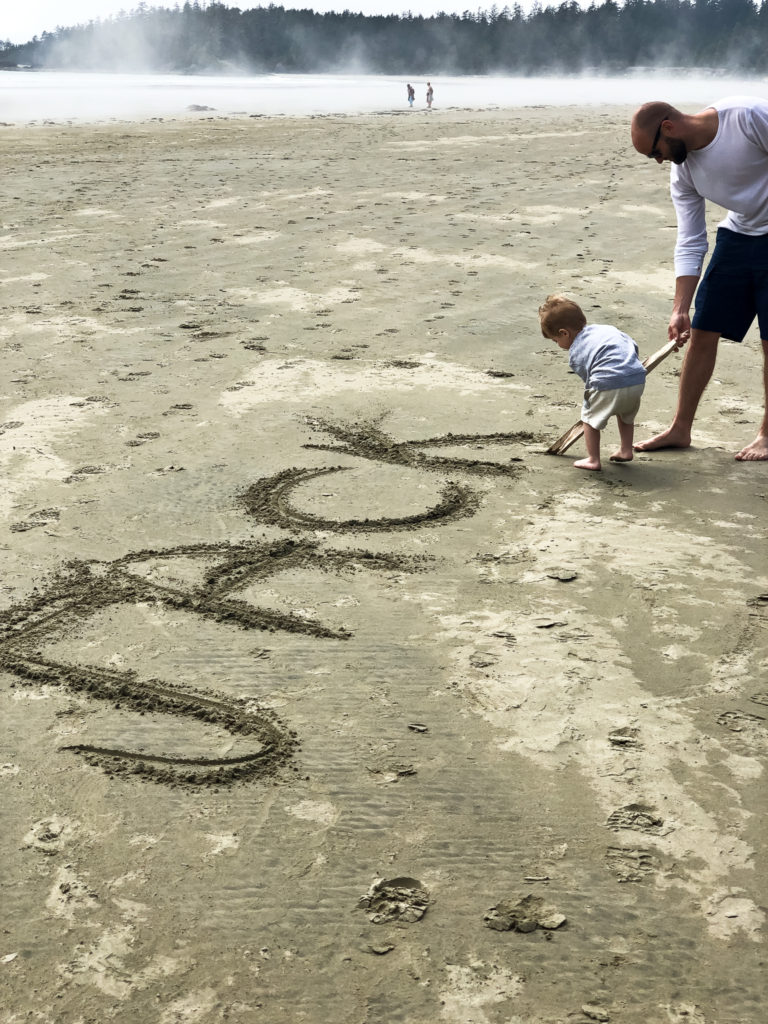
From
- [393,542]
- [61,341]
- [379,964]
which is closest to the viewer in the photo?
[379,964]

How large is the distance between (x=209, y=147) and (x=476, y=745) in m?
16.8

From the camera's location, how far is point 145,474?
15.4 feet

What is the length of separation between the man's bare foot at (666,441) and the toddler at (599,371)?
17 cm

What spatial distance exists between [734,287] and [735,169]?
1.85ft

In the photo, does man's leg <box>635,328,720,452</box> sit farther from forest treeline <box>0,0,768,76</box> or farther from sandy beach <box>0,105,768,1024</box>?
forest treeline <box>0,0,768,76</box>

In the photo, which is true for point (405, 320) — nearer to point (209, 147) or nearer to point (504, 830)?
point (504, 830)

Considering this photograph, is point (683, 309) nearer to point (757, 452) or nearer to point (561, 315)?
point (561, 315)

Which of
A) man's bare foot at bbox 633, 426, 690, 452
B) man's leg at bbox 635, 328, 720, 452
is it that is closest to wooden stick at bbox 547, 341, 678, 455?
man's leg at bbox 635, 328, 720, 452

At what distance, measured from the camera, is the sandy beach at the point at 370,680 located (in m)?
2.11

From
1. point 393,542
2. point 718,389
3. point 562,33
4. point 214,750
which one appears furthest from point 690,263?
point 562,33

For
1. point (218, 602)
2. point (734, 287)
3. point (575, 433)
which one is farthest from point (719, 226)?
point (218, 602)

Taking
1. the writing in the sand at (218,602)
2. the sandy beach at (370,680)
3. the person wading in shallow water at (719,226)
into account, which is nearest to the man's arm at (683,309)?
the person wading in shallow water at (719,226)

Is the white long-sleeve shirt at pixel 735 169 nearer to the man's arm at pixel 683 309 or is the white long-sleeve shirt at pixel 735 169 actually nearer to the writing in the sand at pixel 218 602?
the man's arm at pixel 683 309

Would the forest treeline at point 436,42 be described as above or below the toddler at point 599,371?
above
